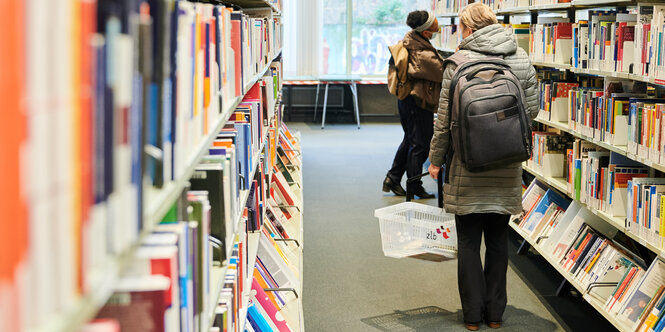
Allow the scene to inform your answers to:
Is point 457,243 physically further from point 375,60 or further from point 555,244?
point 375,60

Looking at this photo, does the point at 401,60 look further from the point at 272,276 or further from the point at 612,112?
the point at 272,276

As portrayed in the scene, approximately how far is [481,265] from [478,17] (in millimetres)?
1237

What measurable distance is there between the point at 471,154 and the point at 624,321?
3.19 feet

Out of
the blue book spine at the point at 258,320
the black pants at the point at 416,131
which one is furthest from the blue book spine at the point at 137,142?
→ the black pants at the point at 416,131

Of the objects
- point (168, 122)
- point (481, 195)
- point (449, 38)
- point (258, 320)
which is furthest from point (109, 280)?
point (449, 38)

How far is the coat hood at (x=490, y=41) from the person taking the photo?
12.2ft

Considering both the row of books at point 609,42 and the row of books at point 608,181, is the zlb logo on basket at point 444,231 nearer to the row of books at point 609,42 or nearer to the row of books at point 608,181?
the row of books at point 608,181

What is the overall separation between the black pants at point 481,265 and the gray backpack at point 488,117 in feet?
1.12

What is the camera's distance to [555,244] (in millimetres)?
4250

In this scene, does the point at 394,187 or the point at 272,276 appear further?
the point at 394,187

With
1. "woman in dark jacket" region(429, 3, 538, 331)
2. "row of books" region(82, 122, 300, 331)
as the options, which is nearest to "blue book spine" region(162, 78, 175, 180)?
"row of books" region(82, 122, 300, 331)

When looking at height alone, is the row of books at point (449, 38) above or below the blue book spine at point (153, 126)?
above

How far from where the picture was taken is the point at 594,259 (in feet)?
12.2

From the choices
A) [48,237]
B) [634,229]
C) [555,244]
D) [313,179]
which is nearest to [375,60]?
[313,179]
